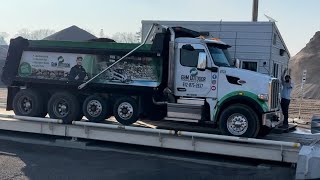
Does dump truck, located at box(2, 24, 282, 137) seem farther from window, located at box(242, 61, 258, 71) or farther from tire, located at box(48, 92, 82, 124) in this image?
window, located at box(242, 61, 258, 71)

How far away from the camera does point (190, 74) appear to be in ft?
37.2

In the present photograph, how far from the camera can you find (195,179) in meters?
8.49

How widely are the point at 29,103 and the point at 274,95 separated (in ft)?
22.4

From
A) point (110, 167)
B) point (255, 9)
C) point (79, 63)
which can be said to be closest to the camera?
point (110, 167)

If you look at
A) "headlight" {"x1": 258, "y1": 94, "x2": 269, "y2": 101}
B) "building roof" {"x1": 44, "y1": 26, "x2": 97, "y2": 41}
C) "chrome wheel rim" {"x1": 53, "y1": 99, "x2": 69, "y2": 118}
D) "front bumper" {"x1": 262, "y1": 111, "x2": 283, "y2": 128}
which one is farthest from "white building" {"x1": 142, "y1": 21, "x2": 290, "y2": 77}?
"building roof" {"x1": 44, "y1": 26, "x2": 97, "y2": 41}

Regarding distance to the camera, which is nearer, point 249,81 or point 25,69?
point 249,81

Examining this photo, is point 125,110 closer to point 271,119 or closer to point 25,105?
point 25,105

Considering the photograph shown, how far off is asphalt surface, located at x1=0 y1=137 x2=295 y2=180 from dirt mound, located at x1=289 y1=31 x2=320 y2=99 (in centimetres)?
4089

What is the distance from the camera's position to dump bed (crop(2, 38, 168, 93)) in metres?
11.7

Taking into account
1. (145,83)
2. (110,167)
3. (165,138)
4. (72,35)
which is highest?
(72,35)

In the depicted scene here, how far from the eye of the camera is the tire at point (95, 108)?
12.0m

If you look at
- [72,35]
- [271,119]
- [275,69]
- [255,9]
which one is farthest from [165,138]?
[72,35]

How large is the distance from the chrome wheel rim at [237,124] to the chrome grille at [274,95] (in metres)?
0.75

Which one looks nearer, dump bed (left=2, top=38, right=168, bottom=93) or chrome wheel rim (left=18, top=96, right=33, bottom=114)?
dump bed (left=2, top=38, right=168, bottom=93)
